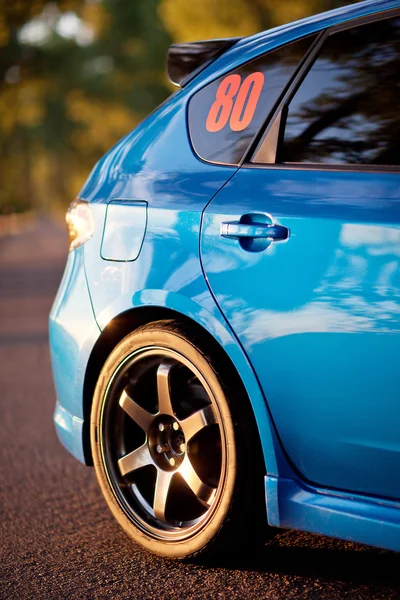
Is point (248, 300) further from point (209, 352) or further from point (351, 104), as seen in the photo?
point (351, 104)

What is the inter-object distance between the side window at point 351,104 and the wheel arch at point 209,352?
2.01ft

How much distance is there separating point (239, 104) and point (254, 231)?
54 cm

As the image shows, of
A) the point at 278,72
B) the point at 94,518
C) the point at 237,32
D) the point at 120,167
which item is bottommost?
the point at 94,518

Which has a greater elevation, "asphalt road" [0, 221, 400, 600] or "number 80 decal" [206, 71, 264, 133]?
"number 80 decal" [206, 71, 264, 133]

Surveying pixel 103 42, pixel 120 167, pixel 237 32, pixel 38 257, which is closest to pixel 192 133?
pixel 120 167

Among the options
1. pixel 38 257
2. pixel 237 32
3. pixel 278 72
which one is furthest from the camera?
pixel 38 257

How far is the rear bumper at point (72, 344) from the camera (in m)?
3.47

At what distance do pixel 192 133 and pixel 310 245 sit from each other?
77 cm

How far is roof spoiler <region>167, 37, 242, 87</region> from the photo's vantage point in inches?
139

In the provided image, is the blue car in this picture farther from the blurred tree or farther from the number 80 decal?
the blurred tree

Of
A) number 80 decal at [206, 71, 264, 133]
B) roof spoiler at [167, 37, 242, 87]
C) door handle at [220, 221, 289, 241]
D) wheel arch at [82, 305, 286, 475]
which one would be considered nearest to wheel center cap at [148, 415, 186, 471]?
wheel arch at [82, 305, 286, 475]

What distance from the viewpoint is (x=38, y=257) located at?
25047 mm

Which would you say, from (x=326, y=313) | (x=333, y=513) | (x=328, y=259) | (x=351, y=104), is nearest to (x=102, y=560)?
(x=333, y=513)

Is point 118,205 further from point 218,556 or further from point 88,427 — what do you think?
point 218,556
